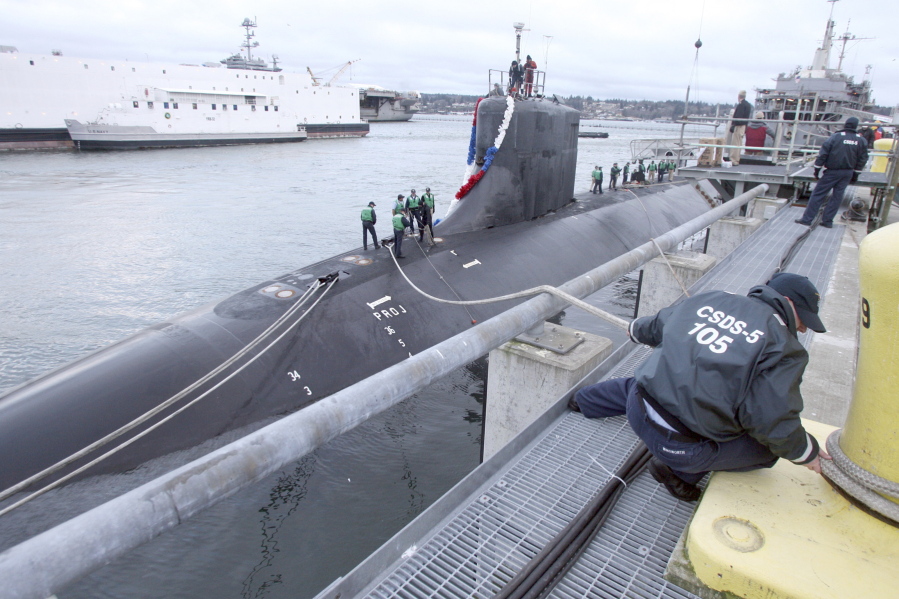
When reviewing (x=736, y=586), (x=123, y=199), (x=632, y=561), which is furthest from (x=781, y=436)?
(x=123, y=199)

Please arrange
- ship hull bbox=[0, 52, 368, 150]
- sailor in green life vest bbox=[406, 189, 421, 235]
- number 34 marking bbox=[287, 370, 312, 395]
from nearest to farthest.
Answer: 1. number 34 marking bbox=[287, 370, 312, 395]
2. sailor in green life vest bbox=[406, 189, 421, 235]
3. ship hull bbox=[0, 52, 368, 150]

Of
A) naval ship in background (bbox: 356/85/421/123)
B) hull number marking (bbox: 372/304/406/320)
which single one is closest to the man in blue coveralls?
hull number marking (bbox: 372/304/406/320)

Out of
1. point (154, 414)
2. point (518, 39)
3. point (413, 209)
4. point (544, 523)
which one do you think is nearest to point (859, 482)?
point (544, 523)

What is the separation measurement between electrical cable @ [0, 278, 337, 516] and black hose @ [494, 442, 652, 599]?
15.2ft

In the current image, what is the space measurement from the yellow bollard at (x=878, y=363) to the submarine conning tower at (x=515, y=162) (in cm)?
1034

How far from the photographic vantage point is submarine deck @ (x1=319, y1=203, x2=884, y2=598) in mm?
2484

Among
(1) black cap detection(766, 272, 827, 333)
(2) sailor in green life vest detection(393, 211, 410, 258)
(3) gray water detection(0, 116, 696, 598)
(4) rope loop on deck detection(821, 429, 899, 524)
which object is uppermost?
(1) black cap detection(766, 272, 827, 333)

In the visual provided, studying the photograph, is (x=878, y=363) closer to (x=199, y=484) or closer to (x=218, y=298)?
(x=199, y=484)

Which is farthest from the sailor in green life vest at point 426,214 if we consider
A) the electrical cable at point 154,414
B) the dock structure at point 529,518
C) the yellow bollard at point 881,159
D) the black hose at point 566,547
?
the yellow bollard at point 881,159

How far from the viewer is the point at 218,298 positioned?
36.9 ft

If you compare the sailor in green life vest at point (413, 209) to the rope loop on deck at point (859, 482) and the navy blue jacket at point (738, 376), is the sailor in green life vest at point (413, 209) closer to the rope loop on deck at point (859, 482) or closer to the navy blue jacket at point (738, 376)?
the navy blue jacket at point (738, 376)

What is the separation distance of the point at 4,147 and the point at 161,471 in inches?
2156

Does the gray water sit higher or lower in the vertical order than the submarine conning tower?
lower

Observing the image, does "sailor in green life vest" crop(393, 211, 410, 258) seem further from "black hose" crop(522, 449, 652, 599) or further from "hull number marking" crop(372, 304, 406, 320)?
"black hose" crop(522, 449, 652, 599)
